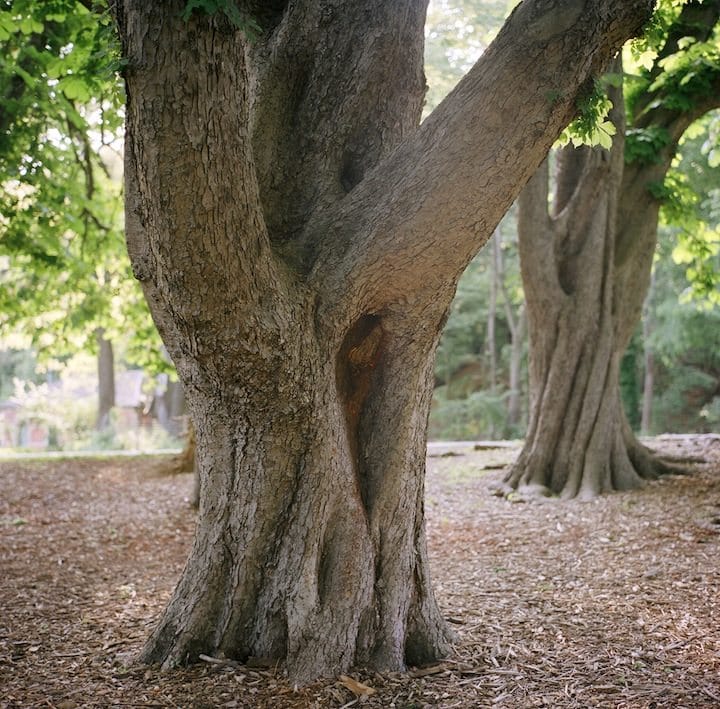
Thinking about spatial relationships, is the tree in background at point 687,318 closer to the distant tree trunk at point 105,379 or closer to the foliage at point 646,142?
the foliage at point 646,142

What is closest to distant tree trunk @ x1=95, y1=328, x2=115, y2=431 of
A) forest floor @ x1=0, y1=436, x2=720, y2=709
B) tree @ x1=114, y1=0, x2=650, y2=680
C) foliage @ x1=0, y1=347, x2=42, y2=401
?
forest floor @ x1=0, y1=436, x2=720, y2=709

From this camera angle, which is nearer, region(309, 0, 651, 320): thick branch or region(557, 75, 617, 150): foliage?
region(309, 0, 651, 320): thick branch

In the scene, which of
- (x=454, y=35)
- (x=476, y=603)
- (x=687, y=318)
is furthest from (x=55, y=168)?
(x=687, y=318)

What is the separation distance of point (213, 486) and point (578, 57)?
2.69 metres

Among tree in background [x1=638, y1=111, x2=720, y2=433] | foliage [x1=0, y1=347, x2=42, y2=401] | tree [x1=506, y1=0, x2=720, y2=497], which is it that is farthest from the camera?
foliage [x1=0, y1=347, x2=42, y2=401]

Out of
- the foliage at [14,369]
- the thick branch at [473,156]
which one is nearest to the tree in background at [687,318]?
the thick branch at [473,156]

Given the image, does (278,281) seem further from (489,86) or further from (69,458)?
(69,458)

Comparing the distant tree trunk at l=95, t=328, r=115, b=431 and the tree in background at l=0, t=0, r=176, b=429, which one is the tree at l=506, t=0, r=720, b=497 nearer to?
the tree in background at l=0, t=0, r=176, b=429

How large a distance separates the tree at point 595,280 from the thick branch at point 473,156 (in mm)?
5535

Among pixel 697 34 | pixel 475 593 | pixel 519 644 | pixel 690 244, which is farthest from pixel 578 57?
pixel 690 244

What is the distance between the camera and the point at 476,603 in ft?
16.8

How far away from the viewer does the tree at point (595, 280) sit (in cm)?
870

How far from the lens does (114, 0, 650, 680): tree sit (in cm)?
302

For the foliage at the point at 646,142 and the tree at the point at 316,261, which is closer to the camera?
the tree at the point at 316,261
